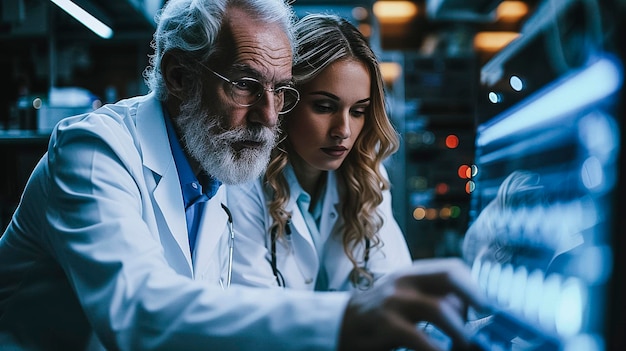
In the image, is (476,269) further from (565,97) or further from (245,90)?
(245,90)

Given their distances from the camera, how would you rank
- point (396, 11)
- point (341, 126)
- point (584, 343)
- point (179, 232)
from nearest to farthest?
point (584, 343), point (179, 232), point (341, 126), point (396, 11)

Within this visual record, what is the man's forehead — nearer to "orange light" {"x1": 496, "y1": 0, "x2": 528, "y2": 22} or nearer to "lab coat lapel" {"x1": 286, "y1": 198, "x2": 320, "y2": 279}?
"lab coat lapel" {"x1": 286, "y1": 198, "x2": 320, "y2": 279}

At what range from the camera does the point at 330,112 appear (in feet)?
4.92

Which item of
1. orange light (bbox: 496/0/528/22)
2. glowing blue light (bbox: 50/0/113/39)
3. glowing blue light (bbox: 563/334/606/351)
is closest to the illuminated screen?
glowing blue light (bbox: 563/334/606/351)

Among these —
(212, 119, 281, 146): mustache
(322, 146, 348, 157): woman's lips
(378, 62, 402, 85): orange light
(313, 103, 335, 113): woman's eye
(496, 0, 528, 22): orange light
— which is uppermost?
(496, 0, 528, 22): orange light

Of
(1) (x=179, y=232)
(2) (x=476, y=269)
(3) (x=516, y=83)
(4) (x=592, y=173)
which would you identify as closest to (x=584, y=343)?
(4) (x=592, y=173)

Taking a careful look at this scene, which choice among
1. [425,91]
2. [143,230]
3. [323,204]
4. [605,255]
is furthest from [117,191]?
[425,91]

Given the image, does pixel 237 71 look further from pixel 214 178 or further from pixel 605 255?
pixel 605 255

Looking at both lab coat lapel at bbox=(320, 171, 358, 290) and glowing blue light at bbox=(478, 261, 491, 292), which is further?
lab coat lapel at bbox=(320, 171, 358, 290)

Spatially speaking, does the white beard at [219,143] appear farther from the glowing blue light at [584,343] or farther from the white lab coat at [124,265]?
the glowing blue light at [584,343]

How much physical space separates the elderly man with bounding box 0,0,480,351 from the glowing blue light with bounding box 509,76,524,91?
1.41 ft

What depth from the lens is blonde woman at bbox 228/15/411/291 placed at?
1.49 meters

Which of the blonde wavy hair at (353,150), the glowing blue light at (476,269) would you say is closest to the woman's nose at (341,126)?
the blonde wavy hair at (353,150)

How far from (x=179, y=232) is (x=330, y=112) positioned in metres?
0.60
